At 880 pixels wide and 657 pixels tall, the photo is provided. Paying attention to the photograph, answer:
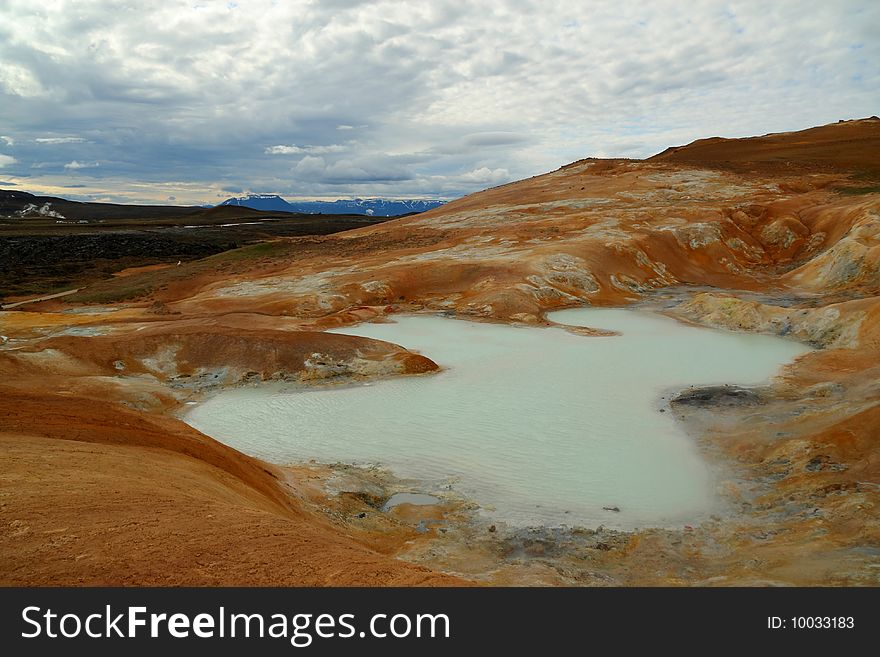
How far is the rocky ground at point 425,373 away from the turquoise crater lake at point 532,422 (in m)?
0.98

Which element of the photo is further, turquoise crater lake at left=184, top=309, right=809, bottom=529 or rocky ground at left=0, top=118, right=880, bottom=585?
turquoise crater lake at left=184, top=309, right=809, bottom=529

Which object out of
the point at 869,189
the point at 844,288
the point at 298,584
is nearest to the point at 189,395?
the point at 298,584

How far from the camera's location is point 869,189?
5412 cm

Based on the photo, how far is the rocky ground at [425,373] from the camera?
26.5ft

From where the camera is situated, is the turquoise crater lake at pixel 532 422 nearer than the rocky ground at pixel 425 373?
No

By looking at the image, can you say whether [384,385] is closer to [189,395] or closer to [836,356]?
[189,395]

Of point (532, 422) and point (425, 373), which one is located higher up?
point (425, 373)

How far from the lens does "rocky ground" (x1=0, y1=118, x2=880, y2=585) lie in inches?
318

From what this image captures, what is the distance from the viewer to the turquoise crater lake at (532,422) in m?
Result: 14.1

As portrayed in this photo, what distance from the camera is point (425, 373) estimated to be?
23359 mm

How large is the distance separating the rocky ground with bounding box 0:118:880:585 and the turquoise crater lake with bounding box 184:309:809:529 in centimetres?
98

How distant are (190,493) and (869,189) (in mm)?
63486

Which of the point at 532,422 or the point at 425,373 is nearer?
the point at 532,422

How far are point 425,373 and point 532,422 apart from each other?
20.6 ft
